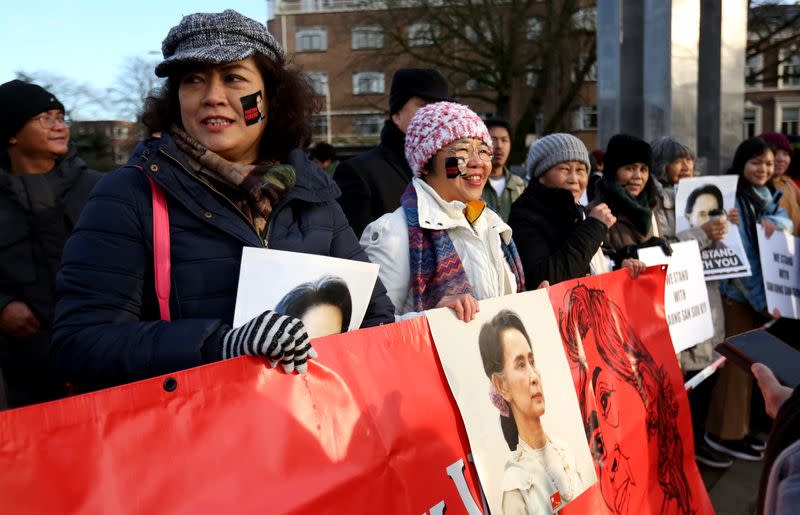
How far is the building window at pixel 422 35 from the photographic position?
1068 inches

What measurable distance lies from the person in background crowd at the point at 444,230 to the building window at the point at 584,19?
76.5 ft

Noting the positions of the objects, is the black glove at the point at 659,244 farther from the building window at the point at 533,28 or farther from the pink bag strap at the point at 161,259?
the building window at the point at 533,28

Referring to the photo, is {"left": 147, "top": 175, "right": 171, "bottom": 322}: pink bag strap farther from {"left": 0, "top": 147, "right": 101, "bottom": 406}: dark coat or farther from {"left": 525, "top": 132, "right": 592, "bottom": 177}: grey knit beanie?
{"left": 525, "top": 132, "right": 592, "bottom": 177}: grey knit beanie

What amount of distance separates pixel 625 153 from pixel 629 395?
77.1 inches

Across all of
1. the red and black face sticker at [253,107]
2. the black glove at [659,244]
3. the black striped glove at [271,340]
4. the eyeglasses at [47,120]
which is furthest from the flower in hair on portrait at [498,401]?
the eyeglasses at [47,120]

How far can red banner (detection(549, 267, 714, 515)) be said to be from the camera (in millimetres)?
2703

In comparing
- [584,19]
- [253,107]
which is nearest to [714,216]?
[253,107]

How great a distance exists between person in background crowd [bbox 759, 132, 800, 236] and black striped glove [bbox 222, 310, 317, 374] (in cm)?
537

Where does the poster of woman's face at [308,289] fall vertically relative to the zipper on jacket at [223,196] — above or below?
below

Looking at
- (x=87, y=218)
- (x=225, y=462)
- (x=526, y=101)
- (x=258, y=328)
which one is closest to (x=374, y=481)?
(x=225, y=462)

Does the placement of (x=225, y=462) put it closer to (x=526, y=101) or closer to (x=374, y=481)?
(x=374, y=481)

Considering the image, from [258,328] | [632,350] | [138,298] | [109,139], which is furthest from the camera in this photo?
[109,139]

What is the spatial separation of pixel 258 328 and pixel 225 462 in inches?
11.9

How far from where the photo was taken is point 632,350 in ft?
10.4
